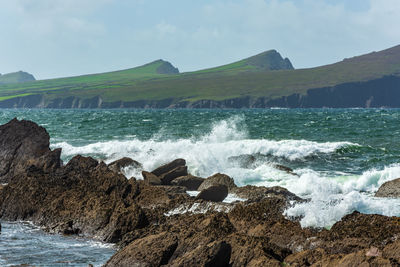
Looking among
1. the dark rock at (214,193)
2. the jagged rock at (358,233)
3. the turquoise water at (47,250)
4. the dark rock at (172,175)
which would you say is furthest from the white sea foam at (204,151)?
the jagged rock at (358,233)

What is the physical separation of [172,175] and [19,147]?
23.4 ft

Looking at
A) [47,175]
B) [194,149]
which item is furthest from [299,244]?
[194,149]

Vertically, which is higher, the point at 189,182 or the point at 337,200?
the point at 337,200

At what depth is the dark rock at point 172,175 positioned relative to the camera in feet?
66.4

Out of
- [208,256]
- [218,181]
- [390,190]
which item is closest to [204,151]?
[218,181]

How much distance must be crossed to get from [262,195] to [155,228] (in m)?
6.35

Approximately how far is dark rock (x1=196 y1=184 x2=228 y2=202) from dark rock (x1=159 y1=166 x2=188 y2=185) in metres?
4.83

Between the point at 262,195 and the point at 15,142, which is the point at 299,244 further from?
the point at 15,142

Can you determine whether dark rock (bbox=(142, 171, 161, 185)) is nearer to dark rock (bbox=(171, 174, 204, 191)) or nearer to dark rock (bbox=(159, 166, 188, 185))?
dark rock (bbox=(159, 166, 188, 185))

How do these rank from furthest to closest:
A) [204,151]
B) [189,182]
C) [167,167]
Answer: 1. [204,151]
2. [167,167]
3. [189,182]

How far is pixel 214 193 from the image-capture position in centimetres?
1559

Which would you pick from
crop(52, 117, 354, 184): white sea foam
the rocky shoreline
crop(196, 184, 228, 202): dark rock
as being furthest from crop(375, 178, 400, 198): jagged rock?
crop(196, 184, 228, 202): dark rock

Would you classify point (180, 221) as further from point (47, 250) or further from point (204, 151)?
point (204, 151)

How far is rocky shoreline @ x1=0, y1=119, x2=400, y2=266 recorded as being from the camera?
866 cm
